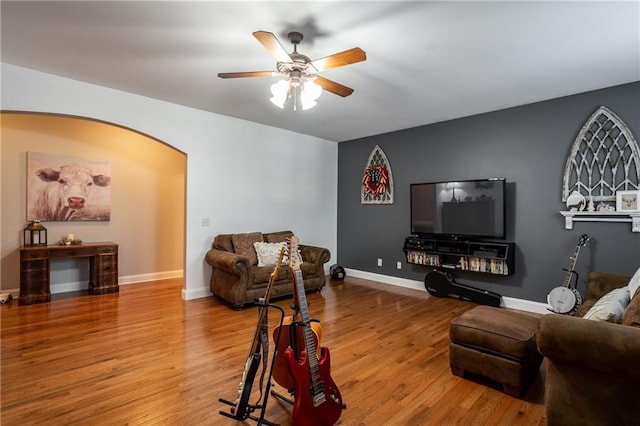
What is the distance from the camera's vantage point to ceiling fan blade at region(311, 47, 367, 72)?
214 cm

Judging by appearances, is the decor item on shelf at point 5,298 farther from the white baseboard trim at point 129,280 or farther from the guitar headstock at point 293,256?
the guitar headstock at point 293,256

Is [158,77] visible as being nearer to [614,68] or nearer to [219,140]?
[219,140]

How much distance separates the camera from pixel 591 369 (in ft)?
5.16

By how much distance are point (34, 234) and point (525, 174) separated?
6607 millimetres

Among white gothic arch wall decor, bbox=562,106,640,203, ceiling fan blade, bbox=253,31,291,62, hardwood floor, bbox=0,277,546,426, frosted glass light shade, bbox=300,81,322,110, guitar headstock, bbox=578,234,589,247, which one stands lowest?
hardwood floor, bbox=0,277,546,426

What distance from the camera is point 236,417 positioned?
183 centimetres

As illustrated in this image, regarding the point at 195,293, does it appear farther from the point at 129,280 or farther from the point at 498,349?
the point at 498,349

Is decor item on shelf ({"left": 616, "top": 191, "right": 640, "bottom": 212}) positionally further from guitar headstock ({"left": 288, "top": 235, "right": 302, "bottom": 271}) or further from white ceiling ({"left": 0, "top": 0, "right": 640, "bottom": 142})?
guitar headstock ({"left": 288, "top": 235, "right": 302, "bottom": 271})

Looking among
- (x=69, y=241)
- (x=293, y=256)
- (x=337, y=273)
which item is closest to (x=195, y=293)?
(x=69, y=241)

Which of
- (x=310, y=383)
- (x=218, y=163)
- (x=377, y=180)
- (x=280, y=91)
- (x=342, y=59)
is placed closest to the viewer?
(x=310, y=383)

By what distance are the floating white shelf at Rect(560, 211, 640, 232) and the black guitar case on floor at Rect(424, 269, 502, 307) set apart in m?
1.26

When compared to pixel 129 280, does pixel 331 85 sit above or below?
above

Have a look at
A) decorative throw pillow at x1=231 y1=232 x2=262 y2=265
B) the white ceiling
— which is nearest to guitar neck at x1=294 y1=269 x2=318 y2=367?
the white ceiling

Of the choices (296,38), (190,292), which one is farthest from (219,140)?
(296,38)
